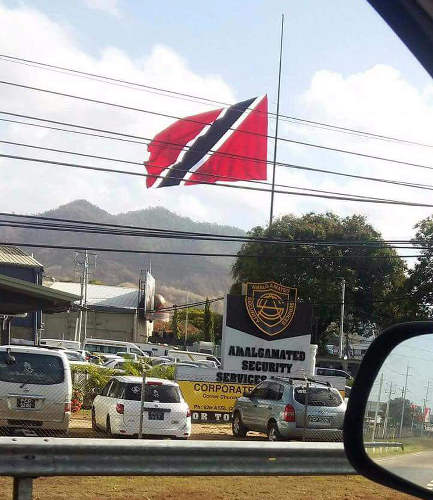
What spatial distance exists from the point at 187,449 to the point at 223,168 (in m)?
20.0

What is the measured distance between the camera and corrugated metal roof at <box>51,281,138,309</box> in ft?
292

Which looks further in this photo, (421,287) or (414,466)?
(421,287)

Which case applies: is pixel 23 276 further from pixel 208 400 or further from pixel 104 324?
pixel 208 400

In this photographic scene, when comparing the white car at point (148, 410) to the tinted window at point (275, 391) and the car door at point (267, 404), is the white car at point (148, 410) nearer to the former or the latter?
the car door at point (267, 404)

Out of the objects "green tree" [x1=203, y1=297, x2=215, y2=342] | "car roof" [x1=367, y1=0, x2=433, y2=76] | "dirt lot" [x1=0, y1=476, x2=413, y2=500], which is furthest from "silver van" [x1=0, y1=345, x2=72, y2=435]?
"green tree" [x1=203, y1=297, x2=215, y2=342]

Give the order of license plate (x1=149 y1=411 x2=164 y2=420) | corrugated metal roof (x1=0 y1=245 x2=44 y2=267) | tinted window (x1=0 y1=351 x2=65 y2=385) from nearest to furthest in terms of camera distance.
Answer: tinted window (x1=0 y1=351 x2=65 y2=385)
license plate (x1=149 y1=411 x2=164 y2=420)
corrugated metal roof (x1=0 y1=245 x2=44 y2=267)

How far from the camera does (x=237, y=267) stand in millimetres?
66250

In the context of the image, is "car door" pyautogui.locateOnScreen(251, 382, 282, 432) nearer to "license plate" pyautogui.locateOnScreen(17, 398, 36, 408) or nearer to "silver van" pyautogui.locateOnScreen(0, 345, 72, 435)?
"silver van" pyautogui.locateOnScreen(0, 345, 72, 435)

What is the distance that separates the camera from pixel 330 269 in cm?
6172

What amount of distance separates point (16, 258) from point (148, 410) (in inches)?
1640

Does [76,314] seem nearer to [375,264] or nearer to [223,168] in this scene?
[375,264]

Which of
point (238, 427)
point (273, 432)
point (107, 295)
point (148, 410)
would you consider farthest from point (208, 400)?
point (107, 295)

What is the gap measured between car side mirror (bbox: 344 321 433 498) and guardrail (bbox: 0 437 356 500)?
196 inches

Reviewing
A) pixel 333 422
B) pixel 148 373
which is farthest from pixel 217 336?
pixel 333 422
